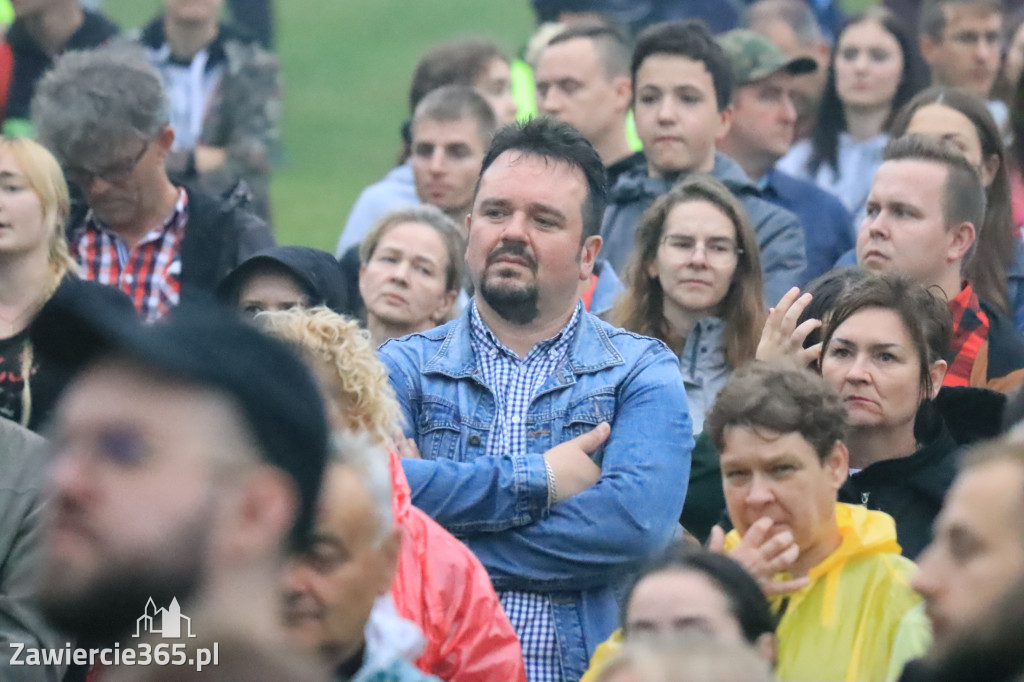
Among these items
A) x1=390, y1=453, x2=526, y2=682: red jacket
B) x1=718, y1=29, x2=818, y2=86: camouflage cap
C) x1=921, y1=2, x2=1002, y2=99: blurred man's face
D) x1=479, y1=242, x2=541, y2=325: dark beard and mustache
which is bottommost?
x1=390, y1=453, x2=526, y2=682: red jacket

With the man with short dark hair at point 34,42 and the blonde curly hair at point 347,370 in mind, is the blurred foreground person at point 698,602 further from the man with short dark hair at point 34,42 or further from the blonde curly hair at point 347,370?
the man with short dark hair at point 34,42

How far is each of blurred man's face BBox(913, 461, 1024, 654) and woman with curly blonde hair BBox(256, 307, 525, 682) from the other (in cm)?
133

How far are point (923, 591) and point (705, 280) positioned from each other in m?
2.85

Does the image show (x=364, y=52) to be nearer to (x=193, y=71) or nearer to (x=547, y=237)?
(x=193, y=71)

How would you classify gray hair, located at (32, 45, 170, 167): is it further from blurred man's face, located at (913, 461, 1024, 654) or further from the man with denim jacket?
blurred man's face, located at (913, 461, 1024, 654)

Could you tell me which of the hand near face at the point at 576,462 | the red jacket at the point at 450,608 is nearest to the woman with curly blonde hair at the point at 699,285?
the hand near face at the point at 576,462

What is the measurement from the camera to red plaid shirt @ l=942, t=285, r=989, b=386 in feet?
16.8

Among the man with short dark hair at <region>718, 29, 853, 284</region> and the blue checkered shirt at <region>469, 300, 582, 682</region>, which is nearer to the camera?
the blue checkered shirt at <region>469, 300, 582, 682</region>

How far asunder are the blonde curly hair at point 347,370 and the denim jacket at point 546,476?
1.21 ft

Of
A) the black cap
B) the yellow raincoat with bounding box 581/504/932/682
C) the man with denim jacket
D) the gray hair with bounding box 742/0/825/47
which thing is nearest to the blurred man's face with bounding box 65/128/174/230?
the man with denim jacket

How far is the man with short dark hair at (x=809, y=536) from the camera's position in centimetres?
366

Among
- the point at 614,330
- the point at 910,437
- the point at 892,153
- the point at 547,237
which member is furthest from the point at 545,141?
the point at 892,153

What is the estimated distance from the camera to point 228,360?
2.00 metres

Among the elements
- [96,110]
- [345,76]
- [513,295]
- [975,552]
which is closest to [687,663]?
[975,552]
